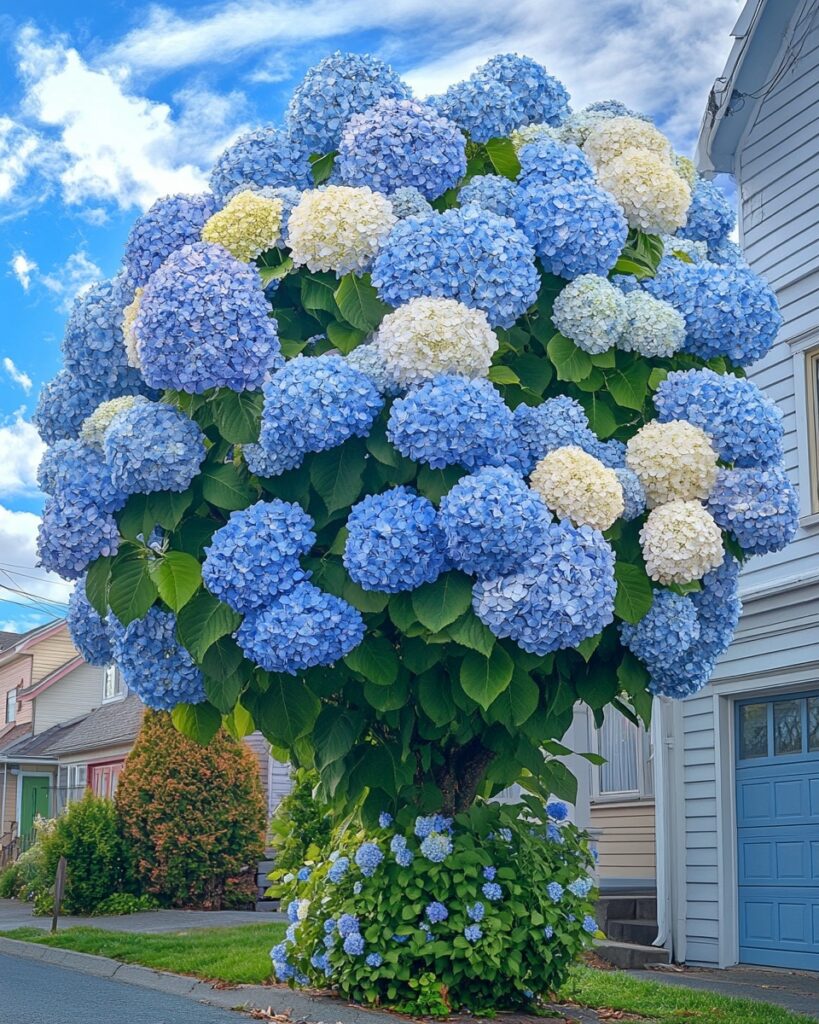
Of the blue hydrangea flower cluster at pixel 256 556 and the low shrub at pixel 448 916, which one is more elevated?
the blue hydrangea flower cluster at pixel 256 556

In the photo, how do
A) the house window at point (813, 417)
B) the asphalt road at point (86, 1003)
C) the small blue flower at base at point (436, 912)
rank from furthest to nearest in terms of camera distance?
the house window at point (813, 417) → the asphalt road at point (86, 1003) → the small blue flower at base at point (436, 912)

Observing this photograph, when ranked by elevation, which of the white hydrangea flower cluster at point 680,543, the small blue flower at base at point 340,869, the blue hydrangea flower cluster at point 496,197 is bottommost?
the small blue flower at base at point 340,869

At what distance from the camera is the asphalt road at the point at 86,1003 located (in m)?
9.44

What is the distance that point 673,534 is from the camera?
6.75 meters

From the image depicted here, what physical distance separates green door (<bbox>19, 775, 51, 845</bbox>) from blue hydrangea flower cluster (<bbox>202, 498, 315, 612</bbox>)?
33906mm

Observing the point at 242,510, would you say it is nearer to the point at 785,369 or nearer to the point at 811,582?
the point at 811,582

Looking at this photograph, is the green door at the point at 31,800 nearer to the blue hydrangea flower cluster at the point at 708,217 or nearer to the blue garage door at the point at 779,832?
the blue garage door at the point at 779,832

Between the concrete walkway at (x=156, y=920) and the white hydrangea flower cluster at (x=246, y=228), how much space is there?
1193 centimetres

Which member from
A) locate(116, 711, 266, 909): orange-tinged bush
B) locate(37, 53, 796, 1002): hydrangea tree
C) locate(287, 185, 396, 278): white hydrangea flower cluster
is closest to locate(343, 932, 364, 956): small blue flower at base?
locate(37, 53, 796, 1002): hydrangea tree

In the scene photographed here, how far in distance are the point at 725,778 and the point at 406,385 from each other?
316 inches

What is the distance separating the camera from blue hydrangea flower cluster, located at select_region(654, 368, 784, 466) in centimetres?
703

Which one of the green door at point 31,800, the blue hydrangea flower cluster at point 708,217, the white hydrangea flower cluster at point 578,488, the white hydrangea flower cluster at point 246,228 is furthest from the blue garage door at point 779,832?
the green door at point 31,800

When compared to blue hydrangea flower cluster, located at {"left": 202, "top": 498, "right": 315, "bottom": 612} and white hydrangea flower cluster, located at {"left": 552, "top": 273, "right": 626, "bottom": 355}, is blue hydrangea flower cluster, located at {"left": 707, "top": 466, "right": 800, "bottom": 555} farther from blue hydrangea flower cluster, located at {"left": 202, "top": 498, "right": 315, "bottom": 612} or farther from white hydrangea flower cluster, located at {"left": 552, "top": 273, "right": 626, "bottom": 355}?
blue hydrangea flower cluster, located at {"left": 202, "top": 498, "right": 315, "bottom": 612}

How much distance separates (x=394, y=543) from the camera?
623 cm
